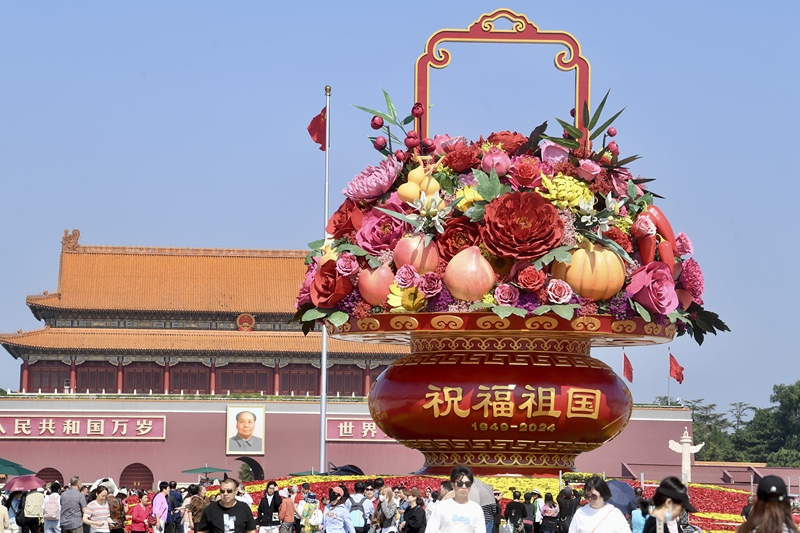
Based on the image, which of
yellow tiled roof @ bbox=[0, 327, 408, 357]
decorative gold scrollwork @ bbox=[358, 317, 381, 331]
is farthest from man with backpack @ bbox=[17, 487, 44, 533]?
yellow tiled roof @ bbox=[0, 327, 408, 357]

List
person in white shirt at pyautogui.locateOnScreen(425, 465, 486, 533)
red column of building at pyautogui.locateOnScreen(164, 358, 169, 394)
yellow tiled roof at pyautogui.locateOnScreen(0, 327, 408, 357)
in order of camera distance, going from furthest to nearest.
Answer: red column of building at pyautogui.locateOnScreen(164, 358, 169, 394) → yellow tiled roof at pyautogui.locateOnScreen(0, 327, 408, 357) → person in white shirt at pyautogui.locateOnScreen(425, 465, 486, 533)

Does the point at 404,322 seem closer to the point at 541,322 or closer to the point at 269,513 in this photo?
the point at 541,322

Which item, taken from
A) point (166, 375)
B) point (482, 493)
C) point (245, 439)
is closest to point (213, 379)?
point (166, 375)

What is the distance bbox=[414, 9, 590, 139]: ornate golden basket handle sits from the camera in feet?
56.6

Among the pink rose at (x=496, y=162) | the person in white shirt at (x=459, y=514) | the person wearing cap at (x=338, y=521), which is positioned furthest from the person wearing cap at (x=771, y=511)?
the person wearing cap at (x=338, y=521)

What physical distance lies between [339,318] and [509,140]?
2837 millimetres

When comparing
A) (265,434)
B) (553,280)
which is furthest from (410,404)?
(265,434)

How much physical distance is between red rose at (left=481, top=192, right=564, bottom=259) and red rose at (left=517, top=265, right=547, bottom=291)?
0.17 meters

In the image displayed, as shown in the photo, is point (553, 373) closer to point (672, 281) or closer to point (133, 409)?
point (672, 281)

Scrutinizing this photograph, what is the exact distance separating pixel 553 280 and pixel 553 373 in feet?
3.70

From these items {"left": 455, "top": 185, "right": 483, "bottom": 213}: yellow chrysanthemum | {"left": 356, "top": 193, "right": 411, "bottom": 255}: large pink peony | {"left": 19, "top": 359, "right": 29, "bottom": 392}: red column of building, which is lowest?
{"left": 356, "top": 193, "right": 411, "bottom": 255}: large pink peony

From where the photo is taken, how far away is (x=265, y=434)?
169 ft

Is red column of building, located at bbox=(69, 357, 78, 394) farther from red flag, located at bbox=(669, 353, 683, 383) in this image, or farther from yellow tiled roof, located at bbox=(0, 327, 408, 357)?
red flag, located at bbox=(669, 353, 683, 383)

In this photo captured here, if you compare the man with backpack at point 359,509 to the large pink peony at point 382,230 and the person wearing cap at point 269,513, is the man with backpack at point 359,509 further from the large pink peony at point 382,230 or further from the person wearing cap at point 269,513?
the large pink peony at point 382,230
